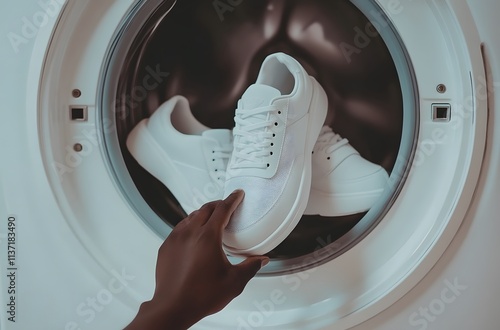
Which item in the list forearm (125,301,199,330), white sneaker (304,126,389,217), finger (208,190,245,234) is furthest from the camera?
white sneaker (304,126,389,217)

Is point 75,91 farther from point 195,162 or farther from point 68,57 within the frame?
point 195,162

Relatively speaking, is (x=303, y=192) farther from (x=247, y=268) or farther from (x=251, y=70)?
(x=251, y=70)

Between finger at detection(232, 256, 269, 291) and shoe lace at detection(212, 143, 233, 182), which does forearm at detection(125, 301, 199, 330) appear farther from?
shoe lace at detection(212, 143, 233, 182)

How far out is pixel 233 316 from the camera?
29.6 inches

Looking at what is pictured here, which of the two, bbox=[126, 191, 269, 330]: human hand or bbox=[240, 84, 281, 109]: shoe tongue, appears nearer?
bbox=[126, 191, 269, 330]: human hand

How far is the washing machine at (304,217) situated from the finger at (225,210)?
11 cm

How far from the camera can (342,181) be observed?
0.80 meters

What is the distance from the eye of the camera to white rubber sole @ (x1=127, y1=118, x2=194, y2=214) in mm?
840

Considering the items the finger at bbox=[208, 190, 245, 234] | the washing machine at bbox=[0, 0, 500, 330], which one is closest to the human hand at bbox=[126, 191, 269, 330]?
the finger at bbox=[208, 190, 245, 234]

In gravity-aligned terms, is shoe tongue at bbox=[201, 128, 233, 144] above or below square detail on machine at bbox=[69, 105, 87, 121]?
below

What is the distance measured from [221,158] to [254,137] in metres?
0.10

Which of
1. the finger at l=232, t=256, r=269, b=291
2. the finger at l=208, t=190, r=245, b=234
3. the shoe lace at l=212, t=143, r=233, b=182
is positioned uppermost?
the shoe lace at l=212, t=143, r=233, b=182

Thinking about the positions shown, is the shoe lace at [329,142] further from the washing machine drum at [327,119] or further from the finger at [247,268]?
the finger at [247,268]

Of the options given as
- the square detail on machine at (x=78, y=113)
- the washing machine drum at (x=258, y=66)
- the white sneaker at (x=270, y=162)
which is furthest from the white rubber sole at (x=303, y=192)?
the square detail on machine at (x=78, y=113)
